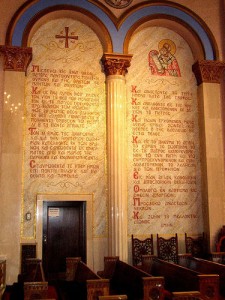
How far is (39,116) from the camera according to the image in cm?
949

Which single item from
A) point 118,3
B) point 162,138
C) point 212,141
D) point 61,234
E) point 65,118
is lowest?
point 61,234

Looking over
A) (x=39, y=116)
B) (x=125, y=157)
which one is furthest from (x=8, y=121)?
(x=125, y=157)

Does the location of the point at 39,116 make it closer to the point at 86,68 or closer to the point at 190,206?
the point at 86,68

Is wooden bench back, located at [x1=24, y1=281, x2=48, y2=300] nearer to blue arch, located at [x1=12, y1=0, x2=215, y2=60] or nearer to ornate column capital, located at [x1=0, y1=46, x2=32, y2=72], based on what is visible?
ornate column capital, located at [x1=0, y1=46, x2=32, y2=72]

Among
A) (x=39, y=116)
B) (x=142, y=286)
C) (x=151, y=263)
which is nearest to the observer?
(x=142, y=286)

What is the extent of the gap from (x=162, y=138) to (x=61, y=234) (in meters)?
3.33

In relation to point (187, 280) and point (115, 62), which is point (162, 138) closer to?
point (115, 62)

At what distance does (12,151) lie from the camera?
29.3 ft

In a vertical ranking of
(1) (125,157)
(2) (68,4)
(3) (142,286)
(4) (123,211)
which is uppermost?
(2) (68,4)

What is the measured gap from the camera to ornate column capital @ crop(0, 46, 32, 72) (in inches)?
363

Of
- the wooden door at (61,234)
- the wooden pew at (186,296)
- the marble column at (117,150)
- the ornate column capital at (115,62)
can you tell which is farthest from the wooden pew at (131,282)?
the ornate column capital at (115,62)

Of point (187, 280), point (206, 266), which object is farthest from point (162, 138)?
point (187, 280)

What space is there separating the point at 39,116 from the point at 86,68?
1.68 meters

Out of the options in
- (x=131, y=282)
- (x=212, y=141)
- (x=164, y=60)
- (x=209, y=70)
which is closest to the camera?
(x=131, y=282)
